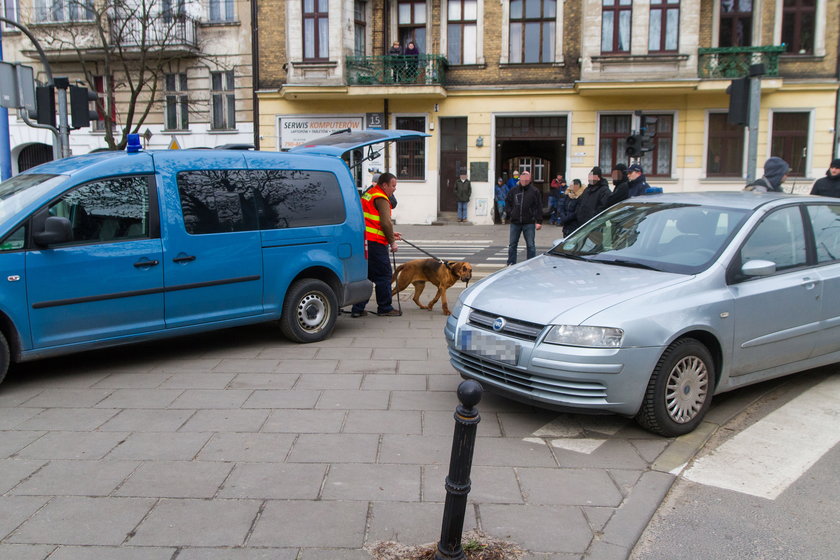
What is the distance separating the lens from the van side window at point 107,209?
19.6ft

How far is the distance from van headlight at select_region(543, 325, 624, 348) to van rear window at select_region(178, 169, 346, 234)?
357 cm

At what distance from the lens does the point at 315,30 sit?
985 inches

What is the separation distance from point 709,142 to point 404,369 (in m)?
21.1

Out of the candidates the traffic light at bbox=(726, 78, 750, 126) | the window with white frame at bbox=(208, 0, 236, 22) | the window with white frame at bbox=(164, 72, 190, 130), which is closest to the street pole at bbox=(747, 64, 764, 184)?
the traffic light at bbox=(726, 78, 750, 126)

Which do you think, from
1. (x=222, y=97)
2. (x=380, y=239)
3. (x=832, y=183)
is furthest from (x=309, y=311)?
(x=222, y=97)

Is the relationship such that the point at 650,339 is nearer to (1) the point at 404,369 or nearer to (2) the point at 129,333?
(1) the point at 404,369

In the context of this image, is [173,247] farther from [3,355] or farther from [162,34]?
[162,34]

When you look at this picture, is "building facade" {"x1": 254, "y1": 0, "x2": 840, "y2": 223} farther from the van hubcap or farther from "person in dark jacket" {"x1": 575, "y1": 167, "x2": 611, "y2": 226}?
the van hubcap

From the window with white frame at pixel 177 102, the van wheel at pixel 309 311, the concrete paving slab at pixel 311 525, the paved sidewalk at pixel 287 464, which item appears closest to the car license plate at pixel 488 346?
the paved sidewalk at pixel 287 464

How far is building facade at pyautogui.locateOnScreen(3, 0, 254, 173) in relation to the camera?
2573cm

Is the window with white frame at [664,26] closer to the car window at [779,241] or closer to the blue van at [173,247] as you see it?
the blue van at [173,247]

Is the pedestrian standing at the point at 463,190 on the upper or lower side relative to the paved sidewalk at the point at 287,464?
upper

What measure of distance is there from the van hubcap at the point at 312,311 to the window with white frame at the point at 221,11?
860 inches

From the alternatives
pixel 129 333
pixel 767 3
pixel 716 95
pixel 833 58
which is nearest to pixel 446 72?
pixel 716 95
